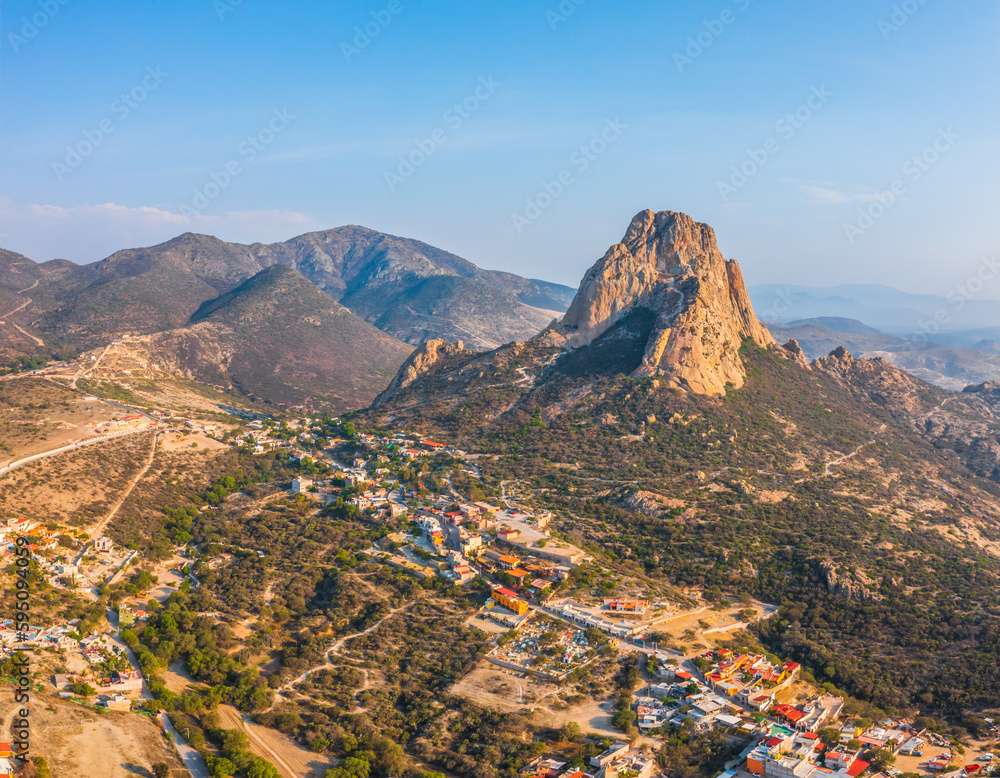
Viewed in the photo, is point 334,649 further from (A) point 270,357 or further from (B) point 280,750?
(A) point 270,357

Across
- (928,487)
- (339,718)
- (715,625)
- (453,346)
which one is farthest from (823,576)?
(453,346)

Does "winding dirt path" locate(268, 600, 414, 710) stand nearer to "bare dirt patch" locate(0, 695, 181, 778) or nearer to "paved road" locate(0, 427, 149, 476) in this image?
"bare dirt patch" locate(0, 695, 181, 778)

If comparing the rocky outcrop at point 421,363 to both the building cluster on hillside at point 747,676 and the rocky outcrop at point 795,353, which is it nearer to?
the rocky outcrop at point 795,353

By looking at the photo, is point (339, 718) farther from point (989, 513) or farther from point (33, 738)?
point (989, 513)

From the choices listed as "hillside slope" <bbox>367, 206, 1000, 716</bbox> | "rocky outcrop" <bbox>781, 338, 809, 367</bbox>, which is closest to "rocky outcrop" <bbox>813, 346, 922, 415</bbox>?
"hillside slope" <bbox>367, 206, 1000, 716</bbox>

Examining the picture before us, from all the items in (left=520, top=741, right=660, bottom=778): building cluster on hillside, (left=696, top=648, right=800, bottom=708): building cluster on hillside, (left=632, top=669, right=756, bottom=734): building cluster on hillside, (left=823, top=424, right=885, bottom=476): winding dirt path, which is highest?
(left=823, top=424, right=885, bottom=476): winding dirt path

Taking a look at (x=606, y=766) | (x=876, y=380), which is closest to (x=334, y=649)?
(x=606, y=766)

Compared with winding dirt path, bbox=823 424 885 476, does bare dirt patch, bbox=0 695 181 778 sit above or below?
below
